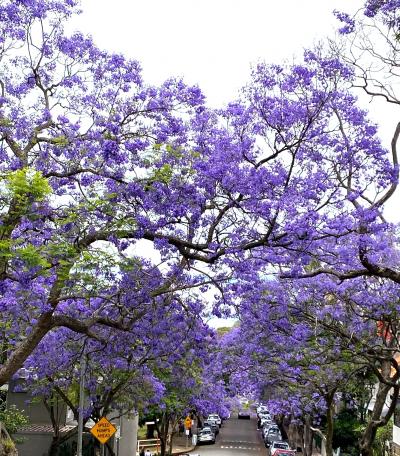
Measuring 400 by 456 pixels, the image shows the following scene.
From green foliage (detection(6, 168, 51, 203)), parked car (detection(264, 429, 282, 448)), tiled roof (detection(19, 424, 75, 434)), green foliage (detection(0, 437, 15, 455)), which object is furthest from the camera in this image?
parked car (detection(264, 429, 282, 448))

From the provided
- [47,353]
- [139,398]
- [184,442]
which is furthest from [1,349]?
[184,442]

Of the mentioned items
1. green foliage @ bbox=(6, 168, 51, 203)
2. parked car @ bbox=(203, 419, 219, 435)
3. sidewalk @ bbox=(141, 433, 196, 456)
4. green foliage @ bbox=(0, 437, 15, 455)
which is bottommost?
green foliage @ bbox=(0, 437, 15, 455)

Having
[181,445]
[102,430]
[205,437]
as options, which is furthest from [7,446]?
[181,445]

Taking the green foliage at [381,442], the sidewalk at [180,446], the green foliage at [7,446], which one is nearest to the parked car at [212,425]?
the sidewalk at [180,446]

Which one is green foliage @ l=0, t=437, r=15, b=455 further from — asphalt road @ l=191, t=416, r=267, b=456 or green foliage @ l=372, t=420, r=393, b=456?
asphalt road @ l=191, t=416, r=267, b=456

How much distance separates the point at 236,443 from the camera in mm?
45938

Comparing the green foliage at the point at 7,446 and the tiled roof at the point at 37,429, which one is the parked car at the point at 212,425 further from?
the green foliage at the point at 7,446

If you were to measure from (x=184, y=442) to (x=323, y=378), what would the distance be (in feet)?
101

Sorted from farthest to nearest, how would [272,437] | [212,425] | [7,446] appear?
[212,425] < [272,437] < [7,446]

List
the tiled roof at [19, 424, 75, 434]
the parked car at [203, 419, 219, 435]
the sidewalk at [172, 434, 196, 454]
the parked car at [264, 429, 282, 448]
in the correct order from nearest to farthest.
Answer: the tiled roof at [19, 424, 75, 434] → the parked car at [264, 429, 282, 448] → the sidewalk at [172, 434, 196, 454] → the parked car at [203, 419, 219, 435]

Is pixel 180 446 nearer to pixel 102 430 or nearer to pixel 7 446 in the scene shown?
pixel 102 430

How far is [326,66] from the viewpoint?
10844mm

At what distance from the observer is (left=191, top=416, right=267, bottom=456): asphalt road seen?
39.0m

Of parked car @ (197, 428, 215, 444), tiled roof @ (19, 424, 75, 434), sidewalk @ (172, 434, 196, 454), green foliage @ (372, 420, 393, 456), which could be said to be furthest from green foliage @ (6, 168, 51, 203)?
parked car @ (197, 428, 215, 444)
